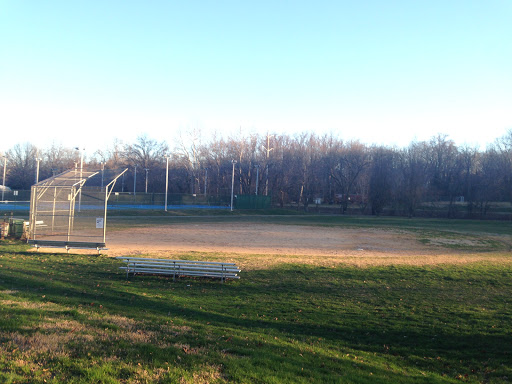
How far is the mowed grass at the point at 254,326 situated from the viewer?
509 centimetres

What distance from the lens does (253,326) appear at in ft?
27.7

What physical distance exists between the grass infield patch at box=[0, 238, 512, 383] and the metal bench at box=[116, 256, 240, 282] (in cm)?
29

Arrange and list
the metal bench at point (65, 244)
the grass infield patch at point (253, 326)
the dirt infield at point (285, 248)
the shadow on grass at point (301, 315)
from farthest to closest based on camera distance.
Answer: the dirt infield at point (285, 248)
the metal bench at point (65, 244)
the shadow on grass at point (301, 315)
the grass infield patch at point (253, 326)

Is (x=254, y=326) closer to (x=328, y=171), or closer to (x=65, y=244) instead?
(x=65, y=244)

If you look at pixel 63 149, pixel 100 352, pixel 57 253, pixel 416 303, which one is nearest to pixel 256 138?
pixel 63 149

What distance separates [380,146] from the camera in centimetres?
8400

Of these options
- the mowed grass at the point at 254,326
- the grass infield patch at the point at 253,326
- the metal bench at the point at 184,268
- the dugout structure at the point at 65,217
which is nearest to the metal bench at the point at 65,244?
the dugout structure at the point at 65,217

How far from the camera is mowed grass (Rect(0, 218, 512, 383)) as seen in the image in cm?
509

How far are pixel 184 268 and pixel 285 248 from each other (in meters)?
11.2

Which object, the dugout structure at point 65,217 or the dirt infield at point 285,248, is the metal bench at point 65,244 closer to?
the dugout structure at point 65,217

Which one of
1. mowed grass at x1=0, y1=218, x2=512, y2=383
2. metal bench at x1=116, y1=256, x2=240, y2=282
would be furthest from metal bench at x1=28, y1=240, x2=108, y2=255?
metal bench at x1=116, y1=256, x2=240, y2=282

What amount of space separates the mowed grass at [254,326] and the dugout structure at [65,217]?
106 inches

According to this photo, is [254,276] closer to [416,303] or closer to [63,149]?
[416,303]

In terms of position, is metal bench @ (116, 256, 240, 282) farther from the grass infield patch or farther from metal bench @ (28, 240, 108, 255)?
metal bench @ (28, 240, 108, 255)
